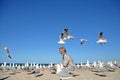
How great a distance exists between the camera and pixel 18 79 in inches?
589

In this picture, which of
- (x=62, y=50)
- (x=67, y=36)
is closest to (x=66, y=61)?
(x=62, y=50)

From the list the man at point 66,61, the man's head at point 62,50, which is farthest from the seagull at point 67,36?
the man's head at point 62,50

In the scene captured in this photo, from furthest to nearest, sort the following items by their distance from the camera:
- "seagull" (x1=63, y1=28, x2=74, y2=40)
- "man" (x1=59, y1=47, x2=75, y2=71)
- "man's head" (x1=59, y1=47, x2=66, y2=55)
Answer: "seagull" (x1=63, y1=28, x2=74, y2=40)
"man" (x1=59, y1=47, x2=75, y2=71)
"man's head" (x1=59, y1=47, x2=66, y2=55)

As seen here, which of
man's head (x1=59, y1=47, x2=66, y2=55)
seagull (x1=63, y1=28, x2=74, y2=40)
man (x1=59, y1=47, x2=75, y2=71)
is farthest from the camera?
seagull (x1=63, y1=28, x2=74, y2=40)

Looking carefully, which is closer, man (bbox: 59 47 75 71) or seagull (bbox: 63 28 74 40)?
man (bbox: 59 47 75 71)

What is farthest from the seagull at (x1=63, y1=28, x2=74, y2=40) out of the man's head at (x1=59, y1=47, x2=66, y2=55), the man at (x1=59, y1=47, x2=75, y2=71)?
the man's head at (x1=59, y1=47, x2=66, y2=55)

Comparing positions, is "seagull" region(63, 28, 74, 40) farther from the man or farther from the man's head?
the man's head

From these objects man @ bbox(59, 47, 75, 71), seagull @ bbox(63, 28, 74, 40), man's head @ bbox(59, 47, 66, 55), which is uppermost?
seagull @ bbox(63, 28, 74, 40)

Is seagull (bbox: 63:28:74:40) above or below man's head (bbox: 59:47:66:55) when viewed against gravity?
above

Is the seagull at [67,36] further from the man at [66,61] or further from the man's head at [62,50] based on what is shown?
the man's head at [62,50]

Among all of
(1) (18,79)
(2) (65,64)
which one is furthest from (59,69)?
(1) (18,79)

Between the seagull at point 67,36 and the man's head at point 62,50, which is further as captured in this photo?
the seagull at point 67,36

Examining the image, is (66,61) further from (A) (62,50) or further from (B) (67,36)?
(B) (67,36)

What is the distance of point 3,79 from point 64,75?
579cm
